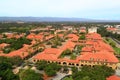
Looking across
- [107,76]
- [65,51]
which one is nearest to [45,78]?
[107,76]

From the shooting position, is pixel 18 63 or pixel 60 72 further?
pixel 18 63

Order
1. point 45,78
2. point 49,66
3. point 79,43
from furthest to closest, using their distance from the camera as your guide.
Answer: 1. point 79,43
2. point 49,66
3. point 45,78

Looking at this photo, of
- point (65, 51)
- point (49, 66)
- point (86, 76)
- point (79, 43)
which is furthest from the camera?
point (79, 43)

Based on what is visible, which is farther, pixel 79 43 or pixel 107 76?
pixel 79 43

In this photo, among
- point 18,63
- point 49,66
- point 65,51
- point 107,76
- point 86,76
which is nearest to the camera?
point 86,76

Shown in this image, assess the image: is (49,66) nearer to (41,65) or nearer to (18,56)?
(41,65)

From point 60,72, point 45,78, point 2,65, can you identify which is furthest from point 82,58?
point 2,65

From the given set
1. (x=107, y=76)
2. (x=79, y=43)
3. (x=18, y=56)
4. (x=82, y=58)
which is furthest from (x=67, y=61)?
(x=79, y=43)

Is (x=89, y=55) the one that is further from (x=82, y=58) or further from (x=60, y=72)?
Answer: (x=60, y=72)

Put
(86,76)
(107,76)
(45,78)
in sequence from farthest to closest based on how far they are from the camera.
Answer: (45,78), (107,76), (86,76)
